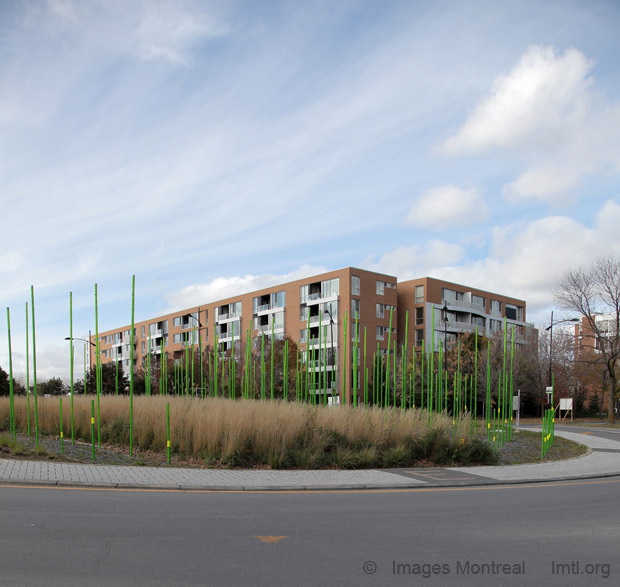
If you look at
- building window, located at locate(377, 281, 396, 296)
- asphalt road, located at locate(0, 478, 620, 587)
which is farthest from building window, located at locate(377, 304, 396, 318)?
asphalt road, located at locate(0, 478, 620, 587)

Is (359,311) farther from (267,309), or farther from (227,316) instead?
(227,316)

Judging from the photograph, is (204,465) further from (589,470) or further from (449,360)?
(449,360)

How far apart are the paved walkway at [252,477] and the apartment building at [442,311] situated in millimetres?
56561

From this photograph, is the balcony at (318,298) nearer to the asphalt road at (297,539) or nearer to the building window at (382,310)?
the building window at (382,310)

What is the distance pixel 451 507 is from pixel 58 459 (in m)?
8.79

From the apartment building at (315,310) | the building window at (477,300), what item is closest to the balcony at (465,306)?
Result: the building window at (477,300)

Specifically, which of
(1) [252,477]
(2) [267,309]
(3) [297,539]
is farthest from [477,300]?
(3) [297,539]

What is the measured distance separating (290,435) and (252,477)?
2397mm

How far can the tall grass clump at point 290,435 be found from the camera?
13.9m

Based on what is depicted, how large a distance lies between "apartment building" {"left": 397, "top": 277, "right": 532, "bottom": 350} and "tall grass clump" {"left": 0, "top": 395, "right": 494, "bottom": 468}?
54.6 metres

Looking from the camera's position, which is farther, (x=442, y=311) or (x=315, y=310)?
(x=315, y=310)

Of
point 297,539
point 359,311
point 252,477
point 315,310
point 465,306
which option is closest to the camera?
point 297,539

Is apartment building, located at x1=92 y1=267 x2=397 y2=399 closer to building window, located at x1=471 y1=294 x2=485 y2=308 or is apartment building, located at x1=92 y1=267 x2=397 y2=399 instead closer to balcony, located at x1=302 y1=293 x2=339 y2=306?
balcony, located at x1=302 y1=293 x2=339 y2=306

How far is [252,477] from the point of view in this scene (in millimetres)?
11969
